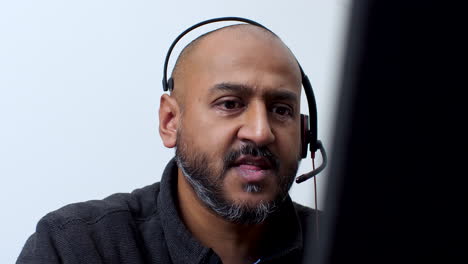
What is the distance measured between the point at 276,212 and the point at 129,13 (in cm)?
77

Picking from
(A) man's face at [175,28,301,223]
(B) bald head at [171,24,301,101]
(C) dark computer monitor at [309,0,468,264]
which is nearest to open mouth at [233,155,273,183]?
(A) man's face at [175,28,301,223]

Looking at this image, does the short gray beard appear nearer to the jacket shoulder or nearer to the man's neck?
the man's neck

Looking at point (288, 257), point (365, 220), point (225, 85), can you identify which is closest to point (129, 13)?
point (225, 85)

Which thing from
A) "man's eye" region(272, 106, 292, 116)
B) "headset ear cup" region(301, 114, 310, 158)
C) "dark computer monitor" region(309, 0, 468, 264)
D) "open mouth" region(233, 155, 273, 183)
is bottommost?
"open mouth" region(233, 155, 273, 183)

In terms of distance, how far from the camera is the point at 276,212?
1250mm

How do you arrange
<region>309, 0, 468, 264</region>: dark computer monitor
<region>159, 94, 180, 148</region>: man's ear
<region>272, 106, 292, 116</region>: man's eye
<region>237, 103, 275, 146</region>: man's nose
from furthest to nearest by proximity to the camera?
<region>159, 94, 180, 148</region>: man's ear < <region>272, 106, 292, 116</region>: man's eye < <region>237, 103, 275, 146</region>: man's nose < <region>309, 0, 468, 264</region>: dark computer monitor

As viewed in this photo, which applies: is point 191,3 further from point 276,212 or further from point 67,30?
point 276,212

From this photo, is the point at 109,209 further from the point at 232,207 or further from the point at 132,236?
the point at 232,207

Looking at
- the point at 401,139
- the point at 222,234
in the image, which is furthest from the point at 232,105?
the point at 401,139

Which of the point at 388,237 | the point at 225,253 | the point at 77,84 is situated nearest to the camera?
the point at 388,237

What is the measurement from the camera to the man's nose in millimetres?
1096

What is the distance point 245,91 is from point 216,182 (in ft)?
0.68

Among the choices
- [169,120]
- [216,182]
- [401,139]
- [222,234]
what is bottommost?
[222,234]

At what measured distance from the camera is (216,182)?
1150 millimetres
